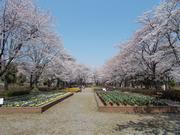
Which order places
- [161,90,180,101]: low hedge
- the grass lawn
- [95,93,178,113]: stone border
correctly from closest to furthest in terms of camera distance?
[95,93,178,113]: stone border
the grass lawn
[161,90,180,101]: low hedge

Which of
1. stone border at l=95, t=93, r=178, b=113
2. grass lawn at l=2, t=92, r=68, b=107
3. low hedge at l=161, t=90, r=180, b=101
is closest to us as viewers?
stone border at l=95, t=93, r=178, b=113

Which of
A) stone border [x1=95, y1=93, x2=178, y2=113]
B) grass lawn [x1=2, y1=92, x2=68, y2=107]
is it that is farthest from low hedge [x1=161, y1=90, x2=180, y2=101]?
grass lawn [x1=2, y1=92, x2=68, y2=107]

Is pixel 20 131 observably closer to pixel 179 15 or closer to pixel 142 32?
pixel 179 15

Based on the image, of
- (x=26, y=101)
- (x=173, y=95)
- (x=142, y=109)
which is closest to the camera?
(x=142, y=109)

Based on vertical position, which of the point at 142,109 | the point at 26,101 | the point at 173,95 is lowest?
the point at 142,109

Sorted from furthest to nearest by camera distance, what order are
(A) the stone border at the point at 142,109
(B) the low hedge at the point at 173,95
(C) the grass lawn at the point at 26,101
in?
(B) the low hedge at the point at 173,95
(C) the grass lawn at the point at 26,101
(A) the stone border at the point at 142,109

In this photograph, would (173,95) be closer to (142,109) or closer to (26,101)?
(142,109)

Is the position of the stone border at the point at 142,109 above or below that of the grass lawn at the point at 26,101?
below

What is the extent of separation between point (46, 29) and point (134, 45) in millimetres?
12101

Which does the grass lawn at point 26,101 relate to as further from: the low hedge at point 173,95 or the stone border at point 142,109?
the low hedge at point 173,95

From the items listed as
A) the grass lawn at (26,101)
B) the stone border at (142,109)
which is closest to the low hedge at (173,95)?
the stone border at (142,109)

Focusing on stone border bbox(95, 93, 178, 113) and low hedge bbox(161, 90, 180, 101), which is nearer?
stone border bbox(95, 93, 178, 113)

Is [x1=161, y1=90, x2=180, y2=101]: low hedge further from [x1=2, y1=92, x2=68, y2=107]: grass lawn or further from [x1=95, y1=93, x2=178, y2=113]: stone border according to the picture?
[x1=2, y1=92, x2=68, y2=107]: grass lawn

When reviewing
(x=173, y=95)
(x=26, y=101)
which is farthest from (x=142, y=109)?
(x=173, y=95)
